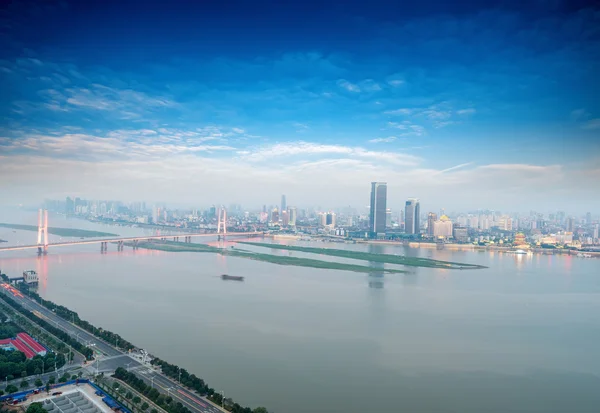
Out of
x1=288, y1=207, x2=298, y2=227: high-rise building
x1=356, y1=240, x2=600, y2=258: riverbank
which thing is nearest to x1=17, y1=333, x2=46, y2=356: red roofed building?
x1=356, y1=240, x2=600, y2=258: riverbank

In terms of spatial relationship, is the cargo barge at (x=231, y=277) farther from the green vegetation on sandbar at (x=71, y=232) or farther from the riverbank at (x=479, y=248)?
the green vegetation on sandbar at (x=71, y=232)

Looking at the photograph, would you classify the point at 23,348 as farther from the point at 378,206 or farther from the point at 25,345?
the point at 378,206

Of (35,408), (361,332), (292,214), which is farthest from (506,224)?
(35,408)

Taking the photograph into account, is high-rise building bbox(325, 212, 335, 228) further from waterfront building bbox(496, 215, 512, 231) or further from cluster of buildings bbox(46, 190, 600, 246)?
waterfront building bbox(496, 215, 512, 231)

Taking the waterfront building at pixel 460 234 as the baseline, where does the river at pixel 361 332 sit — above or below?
below

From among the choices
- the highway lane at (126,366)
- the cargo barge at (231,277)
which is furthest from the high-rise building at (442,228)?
the highway lane at (126,366)

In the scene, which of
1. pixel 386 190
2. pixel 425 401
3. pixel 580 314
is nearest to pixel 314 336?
pixel 425 401
